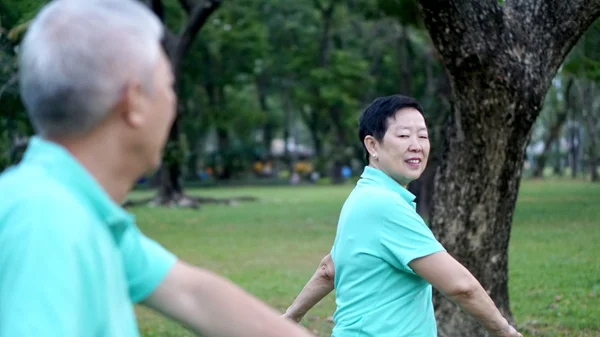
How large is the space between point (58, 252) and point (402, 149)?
2446 mm

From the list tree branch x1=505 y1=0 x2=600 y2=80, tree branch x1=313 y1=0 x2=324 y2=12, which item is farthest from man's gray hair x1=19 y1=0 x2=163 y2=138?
tree branch x1=313 y1=0 x2=324 y2=12

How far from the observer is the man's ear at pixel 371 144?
3858 mm

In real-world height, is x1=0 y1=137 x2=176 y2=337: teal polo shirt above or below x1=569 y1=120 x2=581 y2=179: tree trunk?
above

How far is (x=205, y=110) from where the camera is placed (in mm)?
40812

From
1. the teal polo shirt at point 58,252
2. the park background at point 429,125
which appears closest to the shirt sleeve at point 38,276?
the teal polo shirt at point 58,252

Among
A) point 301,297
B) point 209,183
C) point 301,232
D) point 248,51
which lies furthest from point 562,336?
point 209,183

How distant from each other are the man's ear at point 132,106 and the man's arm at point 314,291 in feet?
8.26

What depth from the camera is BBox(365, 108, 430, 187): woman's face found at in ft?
12.4

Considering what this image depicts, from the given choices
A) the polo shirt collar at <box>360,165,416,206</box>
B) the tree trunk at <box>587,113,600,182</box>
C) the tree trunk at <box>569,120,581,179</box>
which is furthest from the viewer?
the tree trunk at <box>569,120,581,179</box>

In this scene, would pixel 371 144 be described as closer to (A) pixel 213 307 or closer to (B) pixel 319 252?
(A) pixel 213 307

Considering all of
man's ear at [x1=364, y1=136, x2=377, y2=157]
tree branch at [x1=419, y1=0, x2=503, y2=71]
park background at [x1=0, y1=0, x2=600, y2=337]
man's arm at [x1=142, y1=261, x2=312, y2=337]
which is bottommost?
park background at [x1=0, y1=0, x2=600, y2=337]

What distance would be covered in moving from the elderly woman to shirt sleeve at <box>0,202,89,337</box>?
2.07 meters

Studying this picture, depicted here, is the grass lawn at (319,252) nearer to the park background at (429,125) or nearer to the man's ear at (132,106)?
the park background at (429,125)

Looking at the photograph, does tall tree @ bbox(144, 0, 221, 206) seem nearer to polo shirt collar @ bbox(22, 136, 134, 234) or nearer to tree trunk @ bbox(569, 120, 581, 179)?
polo shirt collar @ bbox(22, 136, 134, 234)
